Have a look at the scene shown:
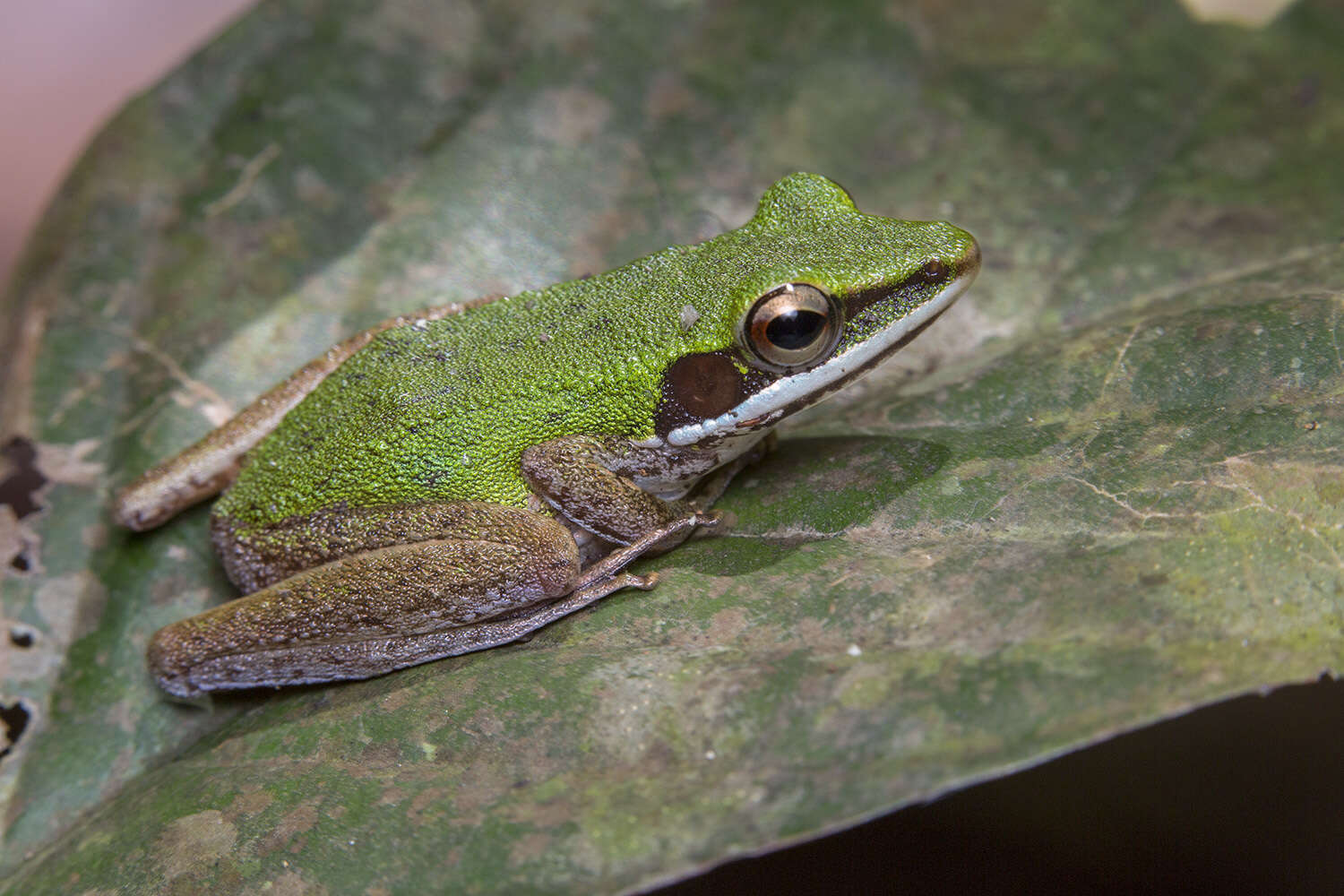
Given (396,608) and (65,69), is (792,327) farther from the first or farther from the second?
(65,69)

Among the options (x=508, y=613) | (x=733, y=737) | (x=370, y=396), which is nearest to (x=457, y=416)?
(x=370, y=396)

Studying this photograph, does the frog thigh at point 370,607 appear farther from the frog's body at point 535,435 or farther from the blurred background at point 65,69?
the blurred background at point 65,69

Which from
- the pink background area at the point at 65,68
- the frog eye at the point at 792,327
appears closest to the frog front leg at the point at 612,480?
the frog eye at the point at 792,327

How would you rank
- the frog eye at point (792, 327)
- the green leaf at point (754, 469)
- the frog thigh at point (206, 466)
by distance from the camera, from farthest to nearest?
the frog thigh at point (206, 466), the frog eye at point (792, 327), the green leaf at point (754, 469)

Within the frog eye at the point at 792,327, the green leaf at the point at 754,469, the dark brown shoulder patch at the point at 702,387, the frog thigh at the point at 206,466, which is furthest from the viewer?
the frog thigh at the point at 206,466

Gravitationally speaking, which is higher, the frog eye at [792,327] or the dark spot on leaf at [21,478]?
the dark spot on leaf at [21,478]

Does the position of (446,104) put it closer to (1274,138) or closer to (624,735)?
(624,735)

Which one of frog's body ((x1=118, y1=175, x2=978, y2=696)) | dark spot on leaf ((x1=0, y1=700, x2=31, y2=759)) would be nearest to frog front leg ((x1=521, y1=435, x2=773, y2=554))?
frog's body ((x1=118, y1=175, x2=978, y2=696))

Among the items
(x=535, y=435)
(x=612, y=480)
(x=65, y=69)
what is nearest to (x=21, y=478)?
(x=535, y=435)

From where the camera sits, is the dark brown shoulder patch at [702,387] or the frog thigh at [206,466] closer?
the dark brown shoulder patch at [702,387]
